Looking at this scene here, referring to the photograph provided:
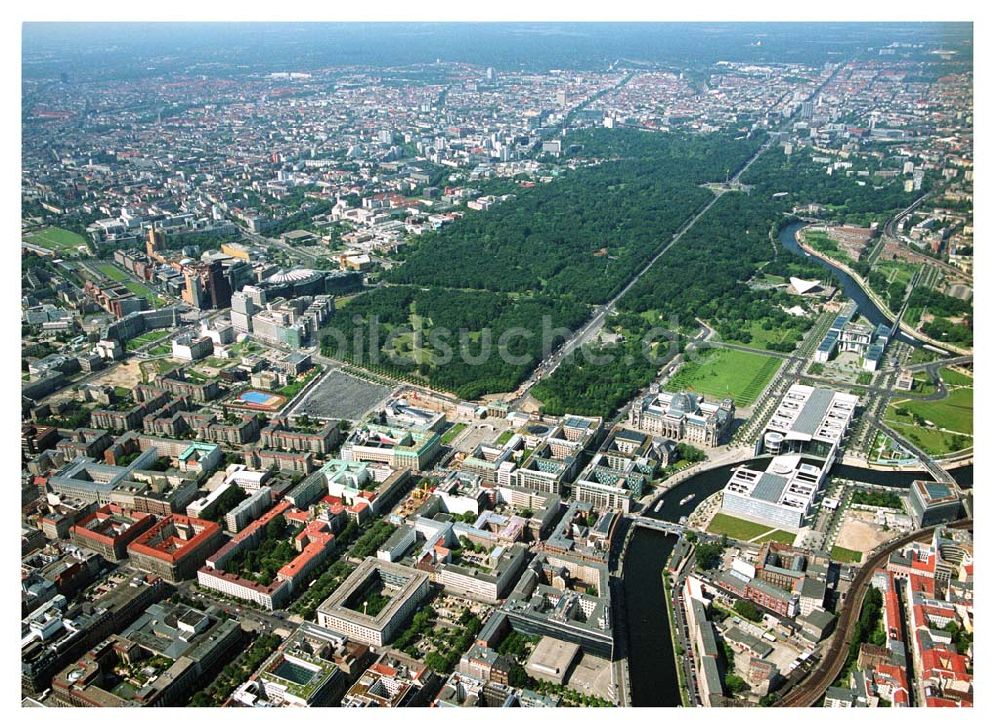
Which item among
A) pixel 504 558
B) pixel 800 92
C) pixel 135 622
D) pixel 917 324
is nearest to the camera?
pixel 135 622

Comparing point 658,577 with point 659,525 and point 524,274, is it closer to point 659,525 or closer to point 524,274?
point 659,525

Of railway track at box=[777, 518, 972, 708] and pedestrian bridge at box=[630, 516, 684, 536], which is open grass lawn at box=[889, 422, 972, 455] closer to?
railway track at box=[777, 518, 972, 708]

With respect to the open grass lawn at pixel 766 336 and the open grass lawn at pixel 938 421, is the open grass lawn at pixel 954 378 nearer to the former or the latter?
the open grass lawn at pixel 938 421

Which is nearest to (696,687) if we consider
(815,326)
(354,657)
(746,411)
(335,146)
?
(354,657)

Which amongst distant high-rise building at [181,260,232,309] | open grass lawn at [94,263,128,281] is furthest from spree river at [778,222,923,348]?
open grass lawn at [94,263,128,281]

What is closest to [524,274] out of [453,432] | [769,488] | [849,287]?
[849,287]

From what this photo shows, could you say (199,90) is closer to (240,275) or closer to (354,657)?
(240,275)
